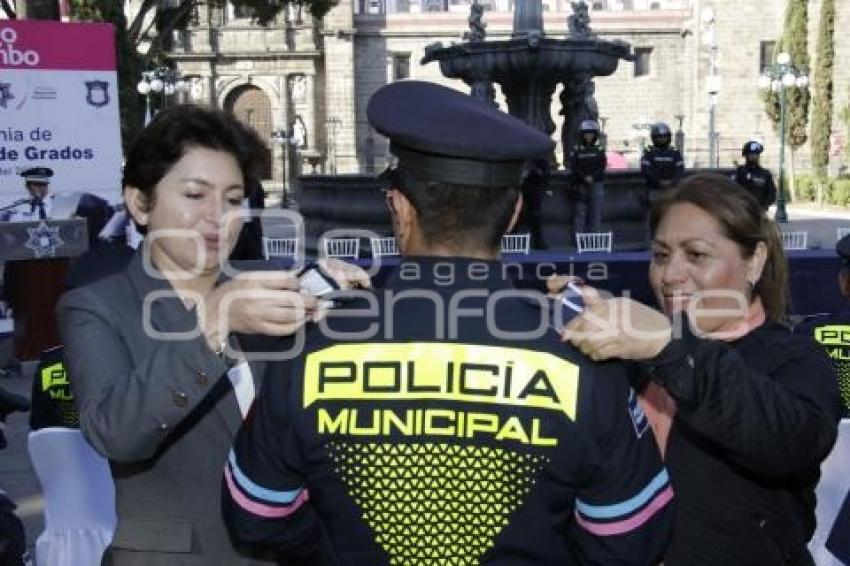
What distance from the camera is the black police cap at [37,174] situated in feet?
24.8

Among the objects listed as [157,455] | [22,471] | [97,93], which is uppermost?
[97,93]

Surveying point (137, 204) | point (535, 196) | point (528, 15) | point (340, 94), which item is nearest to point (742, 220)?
point (137, 204)

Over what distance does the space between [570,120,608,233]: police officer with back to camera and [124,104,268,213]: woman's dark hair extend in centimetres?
1229

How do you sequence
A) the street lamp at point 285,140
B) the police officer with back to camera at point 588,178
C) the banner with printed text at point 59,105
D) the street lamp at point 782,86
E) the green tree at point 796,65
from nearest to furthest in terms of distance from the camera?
the banner with printed text at point 59,105 → the police officer with back to camera at point 588,178 → the street lamp at point 782,86 → the green tree at point 796,65 → the street lamp at point 285,140

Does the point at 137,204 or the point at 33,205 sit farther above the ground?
the point at 137,204

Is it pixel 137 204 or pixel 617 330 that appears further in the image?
pixel 137 204

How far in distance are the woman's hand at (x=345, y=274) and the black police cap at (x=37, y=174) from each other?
641 cm

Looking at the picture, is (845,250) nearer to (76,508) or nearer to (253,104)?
(76,508)

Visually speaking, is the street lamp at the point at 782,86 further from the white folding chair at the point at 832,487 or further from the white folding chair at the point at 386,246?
the white folding chair at the point at 832,487

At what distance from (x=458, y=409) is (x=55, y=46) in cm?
689

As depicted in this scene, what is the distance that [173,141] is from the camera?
2188 millimetres

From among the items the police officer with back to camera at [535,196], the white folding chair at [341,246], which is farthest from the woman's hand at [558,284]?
the police officer with back to camera at [535,196]

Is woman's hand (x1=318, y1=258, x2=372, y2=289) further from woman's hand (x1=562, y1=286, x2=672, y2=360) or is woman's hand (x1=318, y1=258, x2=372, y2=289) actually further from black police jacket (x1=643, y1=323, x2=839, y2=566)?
black police jacket (x1=643, y1=323, x2=839, y2=566)

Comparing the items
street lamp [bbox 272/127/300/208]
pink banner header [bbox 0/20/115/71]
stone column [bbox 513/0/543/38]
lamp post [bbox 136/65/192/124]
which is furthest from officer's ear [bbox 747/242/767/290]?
street lamp [bbox 272/127/300/208]
